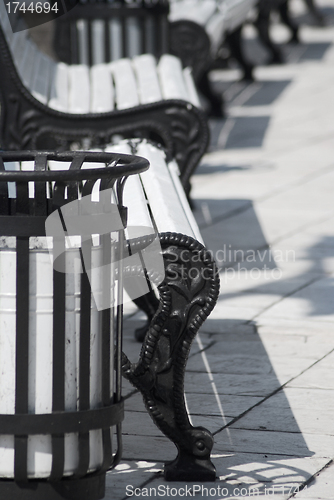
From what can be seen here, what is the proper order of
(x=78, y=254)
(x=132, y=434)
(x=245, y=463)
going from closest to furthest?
1. (x=78, y=254)
2. (x=245, y=463)
3. (x=132, y=434)

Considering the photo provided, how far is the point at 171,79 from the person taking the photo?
18.4 ft

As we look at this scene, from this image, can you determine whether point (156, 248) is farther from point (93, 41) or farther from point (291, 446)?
point (93, 41)

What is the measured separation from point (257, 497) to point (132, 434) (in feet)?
2.26

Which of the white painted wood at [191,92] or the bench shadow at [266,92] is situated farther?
the bench shadow at [266,92]

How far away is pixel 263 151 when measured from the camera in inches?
364

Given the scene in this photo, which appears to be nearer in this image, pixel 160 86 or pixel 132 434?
pixel 132 434

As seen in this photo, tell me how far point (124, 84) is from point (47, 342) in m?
3.51

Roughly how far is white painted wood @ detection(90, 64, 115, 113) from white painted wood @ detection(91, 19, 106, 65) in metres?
0.78

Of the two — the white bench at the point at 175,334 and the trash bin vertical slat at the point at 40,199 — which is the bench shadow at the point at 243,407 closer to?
the white bench at the point at 175,334

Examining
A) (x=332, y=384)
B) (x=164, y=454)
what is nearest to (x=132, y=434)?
(x=164, y=454)

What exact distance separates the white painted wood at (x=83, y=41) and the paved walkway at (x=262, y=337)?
155 cm

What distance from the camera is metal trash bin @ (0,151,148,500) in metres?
2.37

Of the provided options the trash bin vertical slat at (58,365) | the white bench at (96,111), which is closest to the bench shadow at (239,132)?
the white bench at (96,111)

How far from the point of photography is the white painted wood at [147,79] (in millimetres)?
5266
